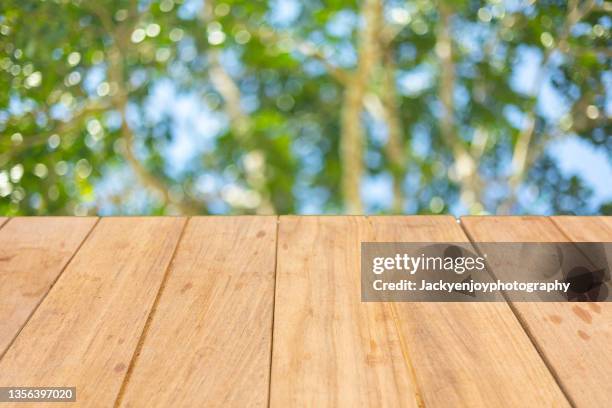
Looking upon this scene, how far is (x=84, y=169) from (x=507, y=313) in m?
3.70

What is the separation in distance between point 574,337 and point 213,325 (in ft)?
1.89

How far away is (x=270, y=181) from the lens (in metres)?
5.65

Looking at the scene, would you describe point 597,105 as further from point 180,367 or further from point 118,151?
point 180,367

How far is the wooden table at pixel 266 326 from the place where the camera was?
3.61ft

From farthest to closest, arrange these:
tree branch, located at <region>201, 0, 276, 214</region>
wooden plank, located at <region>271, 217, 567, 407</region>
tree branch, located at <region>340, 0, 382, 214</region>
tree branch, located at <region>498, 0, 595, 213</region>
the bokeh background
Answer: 1. tree branch, located at <region>201, 0, 276, 214</region>
2. tree branch, located at <region>498, 0, 595, 213</region>
3. tree branch, located at <region>340, 0, 382, 214</region>
4. the bokeh background
5. wooden plank, located at <region>271, 217, 567, 407</region>

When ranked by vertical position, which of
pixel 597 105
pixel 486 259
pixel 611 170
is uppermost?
pixel 486 259

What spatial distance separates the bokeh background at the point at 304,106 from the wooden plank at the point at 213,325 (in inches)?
69.4

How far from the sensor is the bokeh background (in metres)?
3.59

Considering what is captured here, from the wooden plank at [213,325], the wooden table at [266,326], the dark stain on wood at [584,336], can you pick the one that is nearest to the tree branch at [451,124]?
the wooden table at [266,326]

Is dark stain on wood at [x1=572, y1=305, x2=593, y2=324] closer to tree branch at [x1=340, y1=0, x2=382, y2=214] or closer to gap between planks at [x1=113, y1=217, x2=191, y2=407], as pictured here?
gap between planks at [x1=113, y1=217, x2=191, y2=407]

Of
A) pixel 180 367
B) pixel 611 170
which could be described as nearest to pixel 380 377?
pixel 180 367

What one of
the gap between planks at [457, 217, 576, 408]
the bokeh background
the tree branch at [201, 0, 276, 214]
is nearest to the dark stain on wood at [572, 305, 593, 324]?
the gap between planks at [457, 217, 576, 408]

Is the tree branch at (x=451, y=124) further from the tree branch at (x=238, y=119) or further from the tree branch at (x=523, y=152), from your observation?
the tree branch at (x=238, y=119)

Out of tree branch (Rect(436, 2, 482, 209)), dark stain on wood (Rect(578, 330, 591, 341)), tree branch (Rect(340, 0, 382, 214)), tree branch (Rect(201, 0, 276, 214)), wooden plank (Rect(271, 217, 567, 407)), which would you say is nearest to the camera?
wooden plank (Rect(271, 217, 567, 407))
